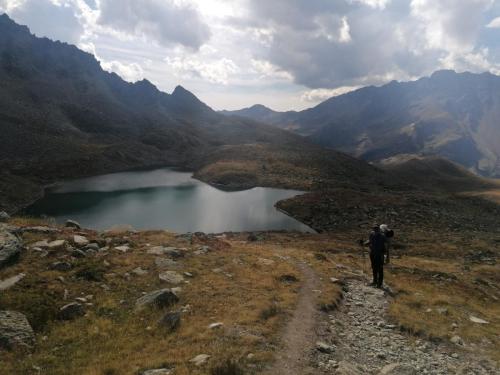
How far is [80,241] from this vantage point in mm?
25250

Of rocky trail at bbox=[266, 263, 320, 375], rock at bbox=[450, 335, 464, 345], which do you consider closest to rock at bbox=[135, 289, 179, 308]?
rocky trail at bbox=[266, 263, 320, 375]

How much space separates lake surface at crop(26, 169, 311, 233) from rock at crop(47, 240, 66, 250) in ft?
153

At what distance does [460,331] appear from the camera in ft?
59.9

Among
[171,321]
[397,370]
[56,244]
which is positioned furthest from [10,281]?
[397,370]

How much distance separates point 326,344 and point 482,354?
700 centimetres

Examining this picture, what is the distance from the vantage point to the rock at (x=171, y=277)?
22.1 meters

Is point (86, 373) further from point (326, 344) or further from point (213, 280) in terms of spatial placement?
point (213, 280)

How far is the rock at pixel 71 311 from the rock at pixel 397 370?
1320 centimetres

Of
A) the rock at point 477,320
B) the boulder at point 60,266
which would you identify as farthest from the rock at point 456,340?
the boulder at point 60,266

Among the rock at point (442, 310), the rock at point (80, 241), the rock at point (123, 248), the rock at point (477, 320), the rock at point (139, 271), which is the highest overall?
the rock at point (80, 241)

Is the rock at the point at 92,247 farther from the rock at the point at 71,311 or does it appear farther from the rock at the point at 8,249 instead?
the rock at the point at 71,311

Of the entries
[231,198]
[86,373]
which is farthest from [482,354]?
[231,198]

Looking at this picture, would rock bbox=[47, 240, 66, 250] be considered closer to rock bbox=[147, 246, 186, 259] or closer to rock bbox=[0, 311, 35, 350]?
rock bbox=[147, 246, 186, 259]

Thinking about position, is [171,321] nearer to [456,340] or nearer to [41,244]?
[41,244]
